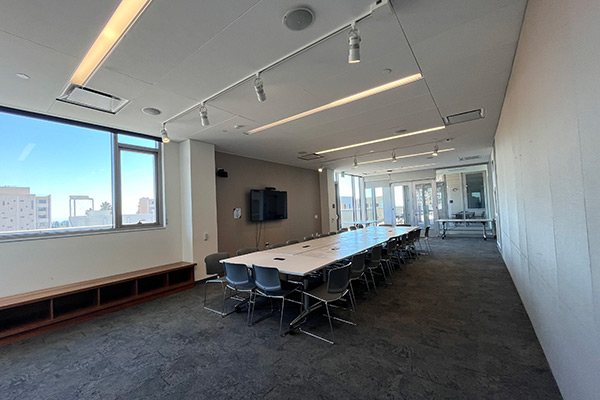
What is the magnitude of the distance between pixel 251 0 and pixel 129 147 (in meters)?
4.25

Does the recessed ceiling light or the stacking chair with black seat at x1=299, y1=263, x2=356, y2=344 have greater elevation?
the recessed ceiling light

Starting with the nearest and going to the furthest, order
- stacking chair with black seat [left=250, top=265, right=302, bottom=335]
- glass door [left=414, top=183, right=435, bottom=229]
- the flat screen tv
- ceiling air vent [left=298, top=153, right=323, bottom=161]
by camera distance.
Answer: stacking chair with black seat [left=250, top=265, right=302, bottom=335], the flat screen tv, ceiling air vent [left=298, top=153, right=323, bottom=161], glass door [left=414, top=183, right=435, bottom=229]

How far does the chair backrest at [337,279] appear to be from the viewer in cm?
296

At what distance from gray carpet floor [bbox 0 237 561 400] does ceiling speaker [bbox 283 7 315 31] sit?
306 centimetres

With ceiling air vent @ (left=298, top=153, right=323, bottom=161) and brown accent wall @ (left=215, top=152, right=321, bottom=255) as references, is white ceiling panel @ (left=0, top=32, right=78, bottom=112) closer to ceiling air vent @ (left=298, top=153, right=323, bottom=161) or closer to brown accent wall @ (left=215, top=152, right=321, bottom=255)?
brown accent wall @ (left=215, top=152, right=321, bottom=255)

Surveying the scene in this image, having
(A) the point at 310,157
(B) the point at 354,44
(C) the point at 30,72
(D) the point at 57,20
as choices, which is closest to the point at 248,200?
(A) the point at 310,157

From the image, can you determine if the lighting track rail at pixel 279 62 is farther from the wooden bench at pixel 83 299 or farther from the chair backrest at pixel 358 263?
the wooden bench at pixel 83 299

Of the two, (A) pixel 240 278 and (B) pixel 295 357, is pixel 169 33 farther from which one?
(B) pixel 295 357

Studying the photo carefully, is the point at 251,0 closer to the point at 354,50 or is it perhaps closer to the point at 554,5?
the point at 354,50

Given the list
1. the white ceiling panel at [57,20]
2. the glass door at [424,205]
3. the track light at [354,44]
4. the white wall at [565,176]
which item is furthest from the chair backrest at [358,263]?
the glass door at [424,205]

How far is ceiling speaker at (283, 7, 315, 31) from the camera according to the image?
1906mm

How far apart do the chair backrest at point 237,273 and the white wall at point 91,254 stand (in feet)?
7.92

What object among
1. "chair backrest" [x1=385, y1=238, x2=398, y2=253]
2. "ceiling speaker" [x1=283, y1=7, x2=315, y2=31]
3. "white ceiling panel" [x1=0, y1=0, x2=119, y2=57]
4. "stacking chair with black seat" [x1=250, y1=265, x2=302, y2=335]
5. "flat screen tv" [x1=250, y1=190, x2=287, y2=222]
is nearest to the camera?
"white ceiling panel" [x1=0, y1=0, x2=119, y2=57]

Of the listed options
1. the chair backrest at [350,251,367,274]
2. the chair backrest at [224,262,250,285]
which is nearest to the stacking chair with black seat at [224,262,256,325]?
the chair backrest at [224,262,250,285]
